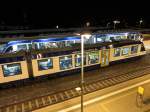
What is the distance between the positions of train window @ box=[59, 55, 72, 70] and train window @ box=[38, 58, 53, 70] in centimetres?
94

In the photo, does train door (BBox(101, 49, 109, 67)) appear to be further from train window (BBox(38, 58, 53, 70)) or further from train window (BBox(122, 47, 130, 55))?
train window (BBox(38, 58, 53, 70))

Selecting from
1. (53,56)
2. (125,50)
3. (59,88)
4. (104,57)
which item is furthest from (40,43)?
(125,50)

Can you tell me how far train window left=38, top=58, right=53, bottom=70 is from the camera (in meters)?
13.9

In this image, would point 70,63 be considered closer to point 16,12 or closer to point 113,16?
point 16,12

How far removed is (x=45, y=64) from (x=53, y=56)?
98 cm

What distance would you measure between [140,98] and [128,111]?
1719 millimetres

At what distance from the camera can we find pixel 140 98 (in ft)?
39.9

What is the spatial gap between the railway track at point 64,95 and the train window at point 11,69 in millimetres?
2531

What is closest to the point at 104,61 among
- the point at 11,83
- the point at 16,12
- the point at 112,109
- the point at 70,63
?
the point at 70,63

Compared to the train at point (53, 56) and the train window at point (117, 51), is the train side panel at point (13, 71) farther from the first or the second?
the train window at point (117, 51)

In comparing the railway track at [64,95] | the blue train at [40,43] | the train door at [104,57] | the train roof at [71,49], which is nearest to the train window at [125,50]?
the train roof at [71,49]

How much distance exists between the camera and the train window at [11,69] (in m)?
12.6

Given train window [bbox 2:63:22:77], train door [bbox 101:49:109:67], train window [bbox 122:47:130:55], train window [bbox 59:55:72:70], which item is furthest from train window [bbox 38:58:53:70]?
train window [bbox 122:47:130:55]

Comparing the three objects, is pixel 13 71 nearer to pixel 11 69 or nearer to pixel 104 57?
pixel 11 69
